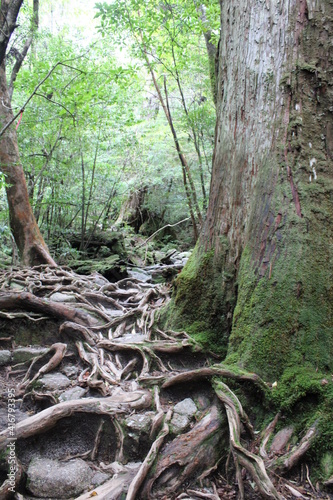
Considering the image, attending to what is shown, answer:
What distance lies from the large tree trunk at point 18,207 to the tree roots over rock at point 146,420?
4.25 meters

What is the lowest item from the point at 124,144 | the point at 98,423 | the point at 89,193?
the point at 98,423

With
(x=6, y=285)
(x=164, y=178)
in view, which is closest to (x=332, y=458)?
(x=6, y=285)

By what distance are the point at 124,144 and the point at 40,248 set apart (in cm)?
569

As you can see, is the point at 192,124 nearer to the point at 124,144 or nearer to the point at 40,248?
the point at 124,144

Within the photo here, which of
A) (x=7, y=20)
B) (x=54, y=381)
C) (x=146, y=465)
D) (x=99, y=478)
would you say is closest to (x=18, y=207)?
(x=7, y=20)

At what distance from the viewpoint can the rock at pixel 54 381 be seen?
328cm

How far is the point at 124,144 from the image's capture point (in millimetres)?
12477

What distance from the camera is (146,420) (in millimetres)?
2654

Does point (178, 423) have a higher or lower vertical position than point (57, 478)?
higher

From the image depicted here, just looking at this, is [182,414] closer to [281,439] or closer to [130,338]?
[281,439]

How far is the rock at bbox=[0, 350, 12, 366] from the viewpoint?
12.7ft

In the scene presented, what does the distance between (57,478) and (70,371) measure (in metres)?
1.44

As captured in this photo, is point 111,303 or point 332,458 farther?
point 111,303

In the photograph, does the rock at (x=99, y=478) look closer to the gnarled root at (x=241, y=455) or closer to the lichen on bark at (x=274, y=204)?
the gnarled root at (x=241, y=455)
